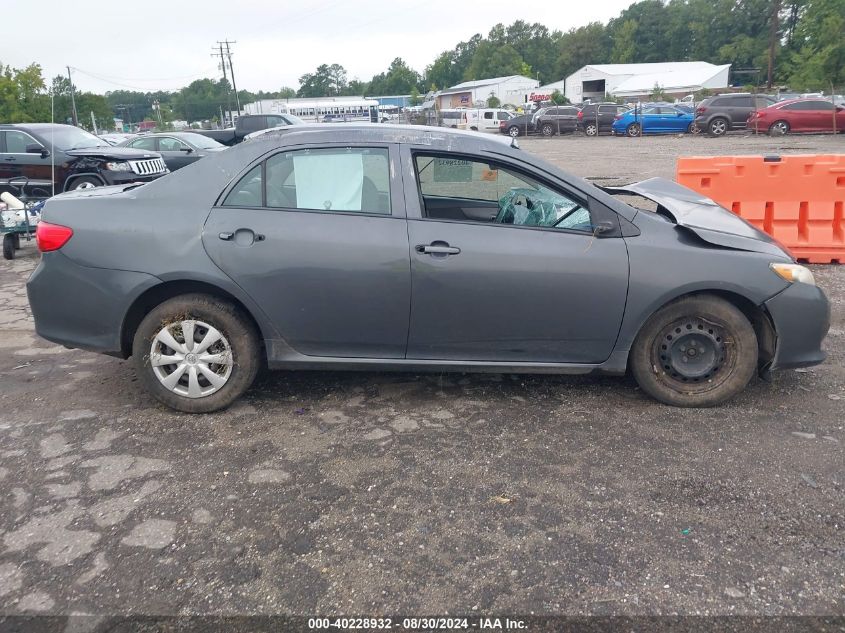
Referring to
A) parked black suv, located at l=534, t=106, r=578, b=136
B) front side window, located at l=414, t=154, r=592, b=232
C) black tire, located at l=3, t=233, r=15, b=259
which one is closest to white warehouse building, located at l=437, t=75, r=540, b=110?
parked black suv, located at l=534, t=106, r=578, b=136

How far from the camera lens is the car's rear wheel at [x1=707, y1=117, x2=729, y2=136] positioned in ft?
100

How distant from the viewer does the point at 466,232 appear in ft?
12.7

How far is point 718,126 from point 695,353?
30.4 meters

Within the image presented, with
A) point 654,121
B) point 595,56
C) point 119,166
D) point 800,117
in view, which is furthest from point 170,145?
point 595,56

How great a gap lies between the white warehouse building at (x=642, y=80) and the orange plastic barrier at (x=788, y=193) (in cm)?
6341

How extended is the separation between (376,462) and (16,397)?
8.49 feet

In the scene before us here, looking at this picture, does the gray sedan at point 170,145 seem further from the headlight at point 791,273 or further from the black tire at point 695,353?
the headlight at point 791,273

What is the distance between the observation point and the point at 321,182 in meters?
4.00

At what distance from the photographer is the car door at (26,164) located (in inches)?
470

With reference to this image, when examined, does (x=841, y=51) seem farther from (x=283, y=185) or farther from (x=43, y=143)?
(x=283, y=185)

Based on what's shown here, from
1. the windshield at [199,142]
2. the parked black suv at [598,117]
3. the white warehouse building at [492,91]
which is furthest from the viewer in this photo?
the white warehouse building at [492,91]

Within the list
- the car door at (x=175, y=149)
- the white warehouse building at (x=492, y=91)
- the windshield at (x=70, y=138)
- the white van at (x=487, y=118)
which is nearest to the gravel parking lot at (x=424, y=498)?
the windshield at (x=70, y=138)

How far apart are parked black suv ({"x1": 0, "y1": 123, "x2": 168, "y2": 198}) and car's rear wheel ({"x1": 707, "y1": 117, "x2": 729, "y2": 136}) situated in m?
26.4

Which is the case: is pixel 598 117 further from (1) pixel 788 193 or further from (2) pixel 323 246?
(2) pixel 323 246
